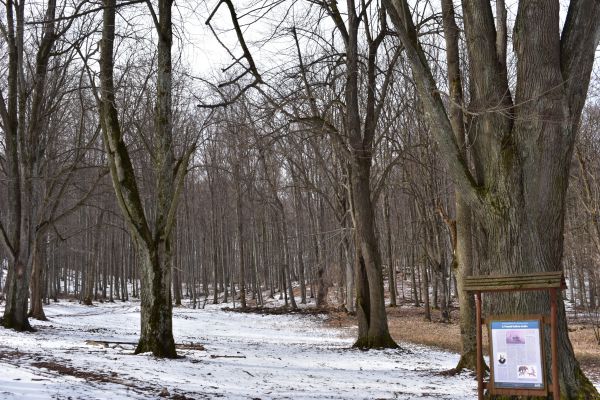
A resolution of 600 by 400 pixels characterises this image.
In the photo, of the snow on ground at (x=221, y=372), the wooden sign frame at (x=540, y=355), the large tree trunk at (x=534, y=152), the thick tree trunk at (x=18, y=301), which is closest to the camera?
the wooden sign frame at (x=540, y=355)

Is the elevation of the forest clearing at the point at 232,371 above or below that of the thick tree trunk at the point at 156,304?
below

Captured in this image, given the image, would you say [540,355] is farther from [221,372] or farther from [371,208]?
[371,208]

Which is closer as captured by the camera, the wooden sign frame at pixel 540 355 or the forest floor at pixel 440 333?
the wooden sign frame at pixel 540 355

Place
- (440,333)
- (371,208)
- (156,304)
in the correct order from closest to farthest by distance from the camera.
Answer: (156,304) → (371,208) → (440,333)

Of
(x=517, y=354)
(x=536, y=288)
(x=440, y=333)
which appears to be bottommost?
(x=440, y=333)

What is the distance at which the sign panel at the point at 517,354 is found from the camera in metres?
5.25

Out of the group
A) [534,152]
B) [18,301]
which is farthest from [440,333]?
[534,152]

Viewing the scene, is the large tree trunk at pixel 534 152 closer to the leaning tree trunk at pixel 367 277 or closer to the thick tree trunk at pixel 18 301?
the leaning tree trunk at pixel 367 277

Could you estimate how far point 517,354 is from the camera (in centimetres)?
535

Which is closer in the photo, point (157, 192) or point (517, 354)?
point (517, 354)

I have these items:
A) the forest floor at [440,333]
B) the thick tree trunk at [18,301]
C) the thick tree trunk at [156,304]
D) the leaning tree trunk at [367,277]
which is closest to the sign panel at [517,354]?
the forest floor at [440,333]

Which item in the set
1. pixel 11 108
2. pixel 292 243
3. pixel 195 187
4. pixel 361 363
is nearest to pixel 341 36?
pixel 361 363

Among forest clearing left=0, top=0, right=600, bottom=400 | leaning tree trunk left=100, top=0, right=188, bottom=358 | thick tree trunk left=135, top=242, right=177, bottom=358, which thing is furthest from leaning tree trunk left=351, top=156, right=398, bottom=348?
thick tree trunk left=135, top=242, right=177, bottom=358

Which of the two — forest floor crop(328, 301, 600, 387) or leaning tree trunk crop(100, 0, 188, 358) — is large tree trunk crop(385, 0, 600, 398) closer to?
forest floor crop(328, 301, 600, 387)
